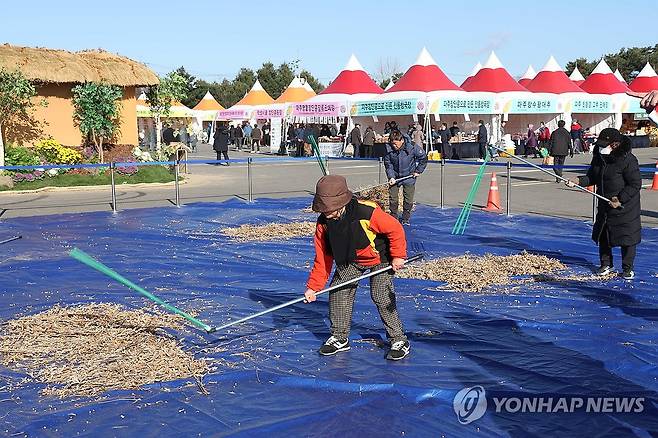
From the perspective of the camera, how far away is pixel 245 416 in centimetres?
429

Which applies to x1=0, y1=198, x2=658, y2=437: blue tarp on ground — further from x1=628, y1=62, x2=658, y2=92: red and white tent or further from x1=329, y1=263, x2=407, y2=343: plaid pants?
x1=628, y1=62, x2=658, y2=92: red and white tent

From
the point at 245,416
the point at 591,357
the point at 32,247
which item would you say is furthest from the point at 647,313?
the point at 32,247

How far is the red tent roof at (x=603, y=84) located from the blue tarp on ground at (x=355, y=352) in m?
30.0

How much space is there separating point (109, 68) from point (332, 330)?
1986 cm

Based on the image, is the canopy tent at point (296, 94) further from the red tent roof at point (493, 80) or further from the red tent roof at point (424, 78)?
the red tent roof at point (493, 80)

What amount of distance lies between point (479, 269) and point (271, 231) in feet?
13.3

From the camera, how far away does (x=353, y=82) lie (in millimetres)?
33750

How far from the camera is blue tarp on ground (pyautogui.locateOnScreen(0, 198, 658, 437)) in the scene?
4176 mm

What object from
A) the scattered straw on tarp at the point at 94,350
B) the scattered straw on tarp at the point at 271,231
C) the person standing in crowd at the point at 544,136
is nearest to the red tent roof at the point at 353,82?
the person standing in crowd at the point at 544,136

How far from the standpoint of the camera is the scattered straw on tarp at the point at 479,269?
7.68 meters

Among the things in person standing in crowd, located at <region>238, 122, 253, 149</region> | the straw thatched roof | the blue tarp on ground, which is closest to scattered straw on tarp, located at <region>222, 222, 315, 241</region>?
the blue tarp on ground

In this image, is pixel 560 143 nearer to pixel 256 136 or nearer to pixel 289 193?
pixel 289 193

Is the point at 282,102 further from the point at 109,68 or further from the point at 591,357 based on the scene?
the point at 591,357

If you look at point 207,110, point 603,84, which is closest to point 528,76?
point 603,84
